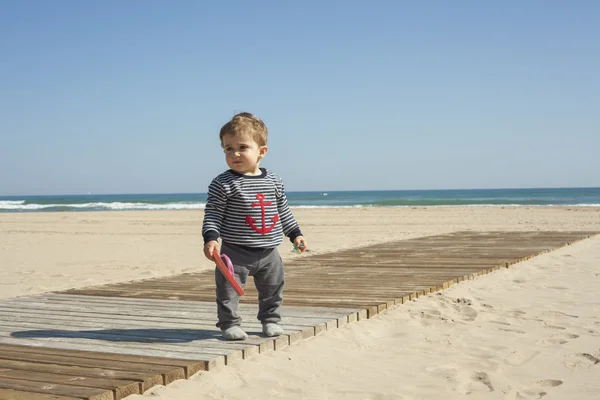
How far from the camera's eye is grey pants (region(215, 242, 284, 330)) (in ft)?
14.4

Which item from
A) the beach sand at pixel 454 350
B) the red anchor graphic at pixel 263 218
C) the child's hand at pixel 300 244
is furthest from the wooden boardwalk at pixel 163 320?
the red anchor graphic at pixel 263 218

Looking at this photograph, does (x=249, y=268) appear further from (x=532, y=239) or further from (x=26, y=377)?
(x=532, y=239)

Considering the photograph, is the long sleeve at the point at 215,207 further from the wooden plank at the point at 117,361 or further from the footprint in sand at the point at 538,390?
the footprint in sand at the point at 538,390

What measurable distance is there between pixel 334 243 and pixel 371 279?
23.6ft

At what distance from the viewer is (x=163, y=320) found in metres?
5.12

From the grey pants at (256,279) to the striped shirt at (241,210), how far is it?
0.07 meters

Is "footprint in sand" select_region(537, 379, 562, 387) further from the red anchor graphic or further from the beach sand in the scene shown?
the red anchor graphic

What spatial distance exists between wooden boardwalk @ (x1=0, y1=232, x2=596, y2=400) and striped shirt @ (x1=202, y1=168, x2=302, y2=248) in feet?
2.12

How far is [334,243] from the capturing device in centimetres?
1456

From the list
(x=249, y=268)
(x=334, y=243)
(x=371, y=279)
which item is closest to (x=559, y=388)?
(x=249, y=268)

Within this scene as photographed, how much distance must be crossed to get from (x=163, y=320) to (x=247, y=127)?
67.3 inches

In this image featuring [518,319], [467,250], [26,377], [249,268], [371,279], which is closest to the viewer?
[26,377]

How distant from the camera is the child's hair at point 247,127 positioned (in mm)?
4281

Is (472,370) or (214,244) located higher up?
(214,244)
